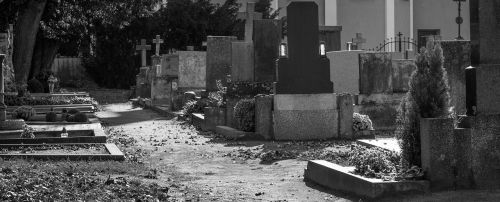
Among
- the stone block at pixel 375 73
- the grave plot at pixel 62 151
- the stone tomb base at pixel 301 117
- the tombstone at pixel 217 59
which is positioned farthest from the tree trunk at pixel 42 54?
the grave plot at pixel 62 151

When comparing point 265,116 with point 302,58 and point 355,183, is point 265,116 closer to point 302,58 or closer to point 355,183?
point 302,58

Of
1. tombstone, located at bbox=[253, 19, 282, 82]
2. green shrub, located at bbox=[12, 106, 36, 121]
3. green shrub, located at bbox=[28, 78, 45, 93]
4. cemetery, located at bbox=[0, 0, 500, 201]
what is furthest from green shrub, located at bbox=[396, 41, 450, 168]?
green shrub, located at bbox=[28, 78, 45, 93]

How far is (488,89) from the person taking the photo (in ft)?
24.2

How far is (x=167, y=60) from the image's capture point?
88.0ft

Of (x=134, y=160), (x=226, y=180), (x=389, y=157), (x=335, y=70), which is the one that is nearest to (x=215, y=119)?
(x=335, y=70)

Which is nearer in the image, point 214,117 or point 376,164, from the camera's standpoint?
point 376,164


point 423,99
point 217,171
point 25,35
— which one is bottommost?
point 217,171

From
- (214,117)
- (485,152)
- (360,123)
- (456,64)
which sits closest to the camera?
(485,152)

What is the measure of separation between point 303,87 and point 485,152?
22.0 ft

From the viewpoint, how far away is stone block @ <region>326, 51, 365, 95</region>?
16.0 metres

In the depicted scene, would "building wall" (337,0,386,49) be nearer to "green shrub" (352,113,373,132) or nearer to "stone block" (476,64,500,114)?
"green shrub" (352,113,373,132)

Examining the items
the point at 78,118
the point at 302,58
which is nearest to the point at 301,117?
the point at 302,58

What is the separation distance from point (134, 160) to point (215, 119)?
19.3 ft

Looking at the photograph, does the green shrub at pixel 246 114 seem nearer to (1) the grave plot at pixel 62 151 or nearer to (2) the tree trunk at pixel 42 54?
(1) the grave plot at pixel 62 151
